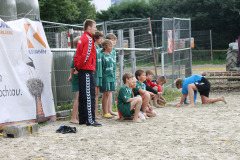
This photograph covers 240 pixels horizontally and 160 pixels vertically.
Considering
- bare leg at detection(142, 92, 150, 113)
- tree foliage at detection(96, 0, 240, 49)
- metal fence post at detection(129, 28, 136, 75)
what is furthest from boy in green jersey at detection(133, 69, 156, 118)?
tree foliage at detection(96, 0, 240, 49)

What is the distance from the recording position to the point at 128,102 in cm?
773

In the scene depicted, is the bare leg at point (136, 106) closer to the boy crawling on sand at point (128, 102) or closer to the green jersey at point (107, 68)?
the boy crawling on sand at point (128, 102)

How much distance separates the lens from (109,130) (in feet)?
22.3

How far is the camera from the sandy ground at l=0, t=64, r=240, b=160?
5035mm

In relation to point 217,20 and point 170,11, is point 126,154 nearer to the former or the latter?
point 217,20

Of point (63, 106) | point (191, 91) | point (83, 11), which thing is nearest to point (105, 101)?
point (63, 106)

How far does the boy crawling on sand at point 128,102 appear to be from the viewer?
302 inches

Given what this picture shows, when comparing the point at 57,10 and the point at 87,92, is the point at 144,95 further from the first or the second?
the point at 57,10

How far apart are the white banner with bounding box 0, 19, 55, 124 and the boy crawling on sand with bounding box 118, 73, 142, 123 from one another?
1.38 meters

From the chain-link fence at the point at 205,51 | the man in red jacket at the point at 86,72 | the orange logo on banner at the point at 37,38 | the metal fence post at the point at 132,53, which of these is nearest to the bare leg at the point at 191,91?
the metal fence post at the point at 132,53

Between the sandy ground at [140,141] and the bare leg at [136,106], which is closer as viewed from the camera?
the sandy ground at [140,141]

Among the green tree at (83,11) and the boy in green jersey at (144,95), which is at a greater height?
the green tree at (83,11)

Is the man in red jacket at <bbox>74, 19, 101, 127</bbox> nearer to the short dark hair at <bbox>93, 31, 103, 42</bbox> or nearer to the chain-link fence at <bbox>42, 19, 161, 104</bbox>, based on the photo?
the short dark hair at <bbox>93, 31, 103, 42</bbox>

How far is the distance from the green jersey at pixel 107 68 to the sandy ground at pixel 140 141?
90 centimetres
